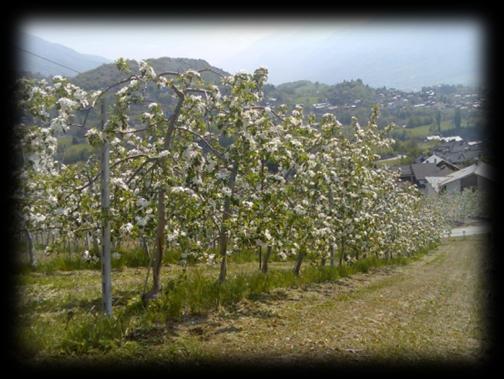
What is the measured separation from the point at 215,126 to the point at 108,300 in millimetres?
3489

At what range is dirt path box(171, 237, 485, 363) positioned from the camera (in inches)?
262

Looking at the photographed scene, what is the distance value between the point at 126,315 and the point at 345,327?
3651mm

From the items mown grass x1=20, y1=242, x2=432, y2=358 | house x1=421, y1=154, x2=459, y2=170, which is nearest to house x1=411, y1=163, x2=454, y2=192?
house x1=421, y1=154, x2=459, y2=170

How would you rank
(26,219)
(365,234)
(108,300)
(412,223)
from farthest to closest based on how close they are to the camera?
(412,223), (365,234), (26,219), (108,300)

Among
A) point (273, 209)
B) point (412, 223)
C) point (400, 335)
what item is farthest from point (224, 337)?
point (412, 223)

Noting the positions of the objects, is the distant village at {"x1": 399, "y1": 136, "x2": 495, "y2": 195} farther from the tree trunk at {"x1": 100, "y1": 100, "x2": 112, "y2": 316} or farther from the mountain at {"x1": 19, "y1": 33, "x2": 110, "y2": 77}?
the tree trunk at {"x1": 100, "y1": 100, "x2": 112, "y2": 316}

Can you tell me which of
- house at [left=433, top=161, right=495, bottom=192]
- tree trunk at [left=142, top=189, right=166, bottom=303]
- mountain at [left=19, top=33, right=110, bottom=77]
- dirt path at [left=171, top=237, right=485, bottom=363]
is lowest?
house at [left=433, top=161, right=495, bottom=192]

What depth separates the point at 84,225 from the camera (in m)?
8.10

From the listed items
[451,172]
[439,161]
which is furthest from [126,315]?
[439,161]

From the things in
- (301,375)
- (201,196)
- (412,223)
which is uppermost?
(201,196)

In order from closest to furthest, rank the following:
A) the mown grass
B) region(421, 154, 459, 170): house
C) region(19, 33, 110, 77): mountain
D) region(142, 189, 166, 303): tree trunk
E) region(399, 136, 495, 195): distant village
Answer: the mown grass → region(142, 189, 166, 303): tree trunk → region(19, 33, 110, 77): mountain → region(399, 136, 495, 195): distant village → region(421, 154, 459, 170): house

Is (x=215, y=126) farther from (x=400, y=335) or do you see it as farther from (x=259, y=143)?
(x=400, y=335)

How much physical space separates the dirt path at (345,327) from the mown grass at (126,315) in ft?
1.12

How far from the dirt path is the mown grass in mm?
342
